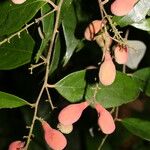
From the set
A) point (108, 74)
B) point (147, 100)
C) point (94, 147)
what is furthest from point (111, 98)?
point (147, 100)

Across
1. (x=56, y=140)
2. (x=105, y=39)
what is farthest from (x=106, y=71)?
(x=56, y=140)

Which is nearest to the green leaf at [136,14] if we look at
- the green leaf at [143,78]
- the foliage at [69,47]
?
the foliage at [69,47]

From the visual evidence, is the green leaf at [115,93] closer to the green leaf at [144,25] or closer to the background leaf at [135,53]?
the green leaf at [144,25]

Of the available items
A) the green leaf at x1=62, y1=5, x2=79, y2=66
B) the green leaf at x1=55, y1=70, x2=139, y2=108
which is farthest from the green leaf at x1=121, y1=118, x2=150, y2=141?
the green leaf at x1=62, y1=5, x2=79, y2=66

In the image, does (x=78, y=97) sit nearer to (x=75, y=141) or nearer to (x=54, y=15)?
(x=54, y=15)

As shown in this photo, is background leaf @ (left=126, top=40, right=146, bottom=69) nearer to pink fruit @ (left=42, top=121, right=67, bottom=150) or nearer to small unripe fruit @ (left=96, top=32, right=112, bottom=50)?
small unripe fruit @ (left=96, top=32, right=112, bottom=50)
